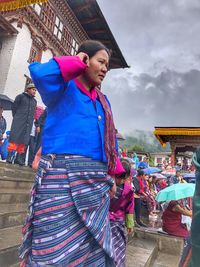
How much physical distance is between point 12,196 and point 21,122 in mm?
2283

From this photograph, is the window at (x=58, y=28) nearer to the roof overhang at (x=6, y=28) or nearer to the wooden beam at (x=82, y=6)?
the wooden beam at (x=82, y=6)

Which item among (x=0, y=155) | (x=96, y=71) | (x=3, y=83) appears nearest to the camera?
(x=96, y=71)

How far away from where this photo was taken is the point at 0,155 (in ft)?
28.8

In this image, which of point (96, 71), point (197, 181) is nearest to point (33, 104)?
point (96, 71)

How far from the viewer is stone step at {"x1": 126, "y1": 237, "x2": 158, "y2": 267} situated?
11.9 feet

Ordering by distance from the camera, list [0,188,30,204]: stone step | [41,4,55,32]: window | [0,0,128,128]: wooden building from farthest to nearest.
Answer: [41,4,55,32]: window, [0,0,128,128]: wooden building, [0,188,30,204]: stone step

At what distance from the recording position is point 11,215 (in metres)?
3.29

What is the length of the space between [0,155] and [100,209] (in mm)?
8039

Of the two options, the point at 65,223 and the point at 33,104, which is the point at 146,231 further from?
the point at 65,223

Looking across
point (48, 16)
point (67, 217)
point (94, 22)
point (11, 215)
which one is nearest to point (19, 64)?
point (48, 16)

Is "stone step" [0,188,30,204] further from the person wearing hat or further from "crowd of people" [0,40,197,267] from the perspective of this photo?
"crowd of people" [0,40,197,267]

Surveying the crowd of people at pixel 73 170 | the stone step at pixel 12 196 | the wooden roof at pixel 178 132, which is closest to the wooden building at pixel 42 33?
the wooden roof at pixel 178 132

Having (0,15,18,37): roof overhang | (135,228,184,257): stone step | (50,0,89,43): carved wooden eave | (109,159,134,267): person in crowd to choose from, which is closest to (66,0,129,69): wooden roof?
(50,0,89,43): carved wooden eave

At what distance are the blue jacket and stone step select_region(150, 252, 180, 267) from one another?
11.9 feet
